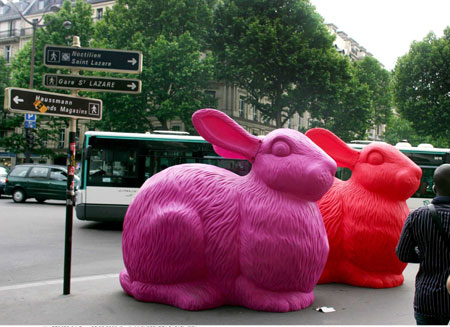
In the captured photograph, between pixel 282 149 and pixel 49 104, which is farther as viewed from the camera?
pixel 49 104

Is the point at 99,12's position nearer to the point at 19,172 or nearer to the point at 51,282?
the point at 19,172

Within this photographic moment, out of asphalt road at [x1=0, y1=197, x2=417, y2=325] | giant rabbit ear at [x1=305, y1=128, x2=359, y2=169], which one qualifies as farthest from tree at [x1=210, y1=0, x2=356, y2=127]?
giant rabbit ear at [x1=305, y1=128, x2=359, y2=169]

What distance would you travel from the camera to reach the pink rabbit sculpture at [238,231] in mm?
4238

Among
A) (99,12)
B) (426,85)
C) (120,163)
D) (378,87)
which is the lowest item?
(120,163)

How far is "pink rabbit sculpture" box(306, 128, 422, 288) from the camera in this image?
18.3 ft

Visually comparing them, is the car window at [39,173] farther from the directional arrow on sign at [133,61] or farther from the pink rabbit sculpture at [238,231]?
the pink rabbit sculpture at [238,231]

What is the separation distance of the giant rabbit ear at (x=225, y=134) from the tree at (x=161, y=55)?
18.9 metres

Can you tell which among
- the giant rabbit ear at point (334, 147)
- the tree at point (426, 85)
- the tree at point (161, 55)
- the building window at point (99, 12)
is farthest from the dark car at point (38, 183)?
the building window at point (99, 12)

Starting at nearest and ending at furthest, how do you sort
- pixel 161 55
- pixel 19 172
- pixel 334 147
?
pixel 334 147
pixel 19 172
pixel 161 55

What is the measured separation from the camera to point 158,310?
172 inches

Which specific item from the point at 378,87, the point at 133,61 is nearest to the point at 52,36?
the point at 133,61

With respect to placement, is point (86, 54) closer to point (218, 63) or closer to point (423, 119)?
point (218, 63)

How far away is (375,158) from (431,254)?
3219mm

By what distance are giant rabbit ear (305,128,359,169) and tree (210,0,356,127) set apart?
17307 mm
